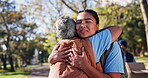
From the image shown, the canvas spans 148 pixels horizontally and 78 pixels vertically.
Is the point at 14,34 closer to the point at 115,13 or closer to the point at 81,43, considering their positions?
the point at 115,13

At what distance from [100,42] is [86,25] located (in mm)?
177

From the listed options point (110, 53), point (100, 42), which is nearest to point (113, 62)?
point (110, 53)

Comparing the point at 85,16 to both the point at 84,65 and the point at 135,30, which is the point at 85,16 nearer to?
the point at 84,65

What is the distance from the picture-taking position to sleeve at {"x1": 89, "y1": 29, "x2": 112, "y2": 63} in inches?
52.5

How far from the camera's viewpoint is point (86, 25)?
141cm

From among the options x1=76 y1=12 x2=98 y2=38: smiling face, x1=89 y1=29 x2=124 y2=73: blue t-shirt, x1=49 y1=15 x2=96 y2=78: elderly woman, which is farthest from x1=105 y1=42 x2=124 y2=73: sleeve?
x1=76 y1=12 x2=98 y2=38: smiling face

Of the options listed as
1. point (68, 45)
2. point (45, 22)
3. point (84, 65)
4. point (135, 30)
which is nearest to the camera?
point (84, 65)

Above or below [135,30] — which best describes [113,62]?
above

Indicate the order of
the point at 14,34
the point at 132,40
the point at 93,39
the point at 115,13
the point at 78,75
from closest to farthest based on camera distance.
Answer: the point at 78,75 → the point at 93,39 → the point at 115,13 → the point at 14,34 → the point at 132,40

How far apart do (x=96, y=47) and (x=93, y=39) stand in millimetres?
67

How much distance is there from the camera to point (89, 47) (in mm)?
1322

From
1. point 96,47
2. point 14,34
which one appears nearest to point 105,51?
point 96,47

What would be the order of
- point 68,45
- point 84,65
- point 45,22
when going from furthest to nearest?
1. point 45,22
2. point 68,45
3. point 84,65

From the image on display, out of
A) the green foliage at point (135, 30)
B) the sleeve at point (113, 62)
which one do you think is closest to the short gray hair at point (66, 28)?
the sleeve at point (113, 62)
